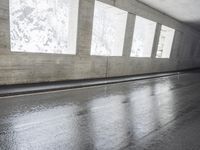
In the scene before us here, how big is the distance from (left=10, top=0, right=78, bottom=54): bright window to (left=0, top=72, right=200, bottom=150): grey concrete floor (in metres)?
2.98

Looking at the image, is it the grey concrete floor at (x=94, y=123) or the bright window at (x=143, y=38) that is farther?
the bright window at (x=143, y=38)

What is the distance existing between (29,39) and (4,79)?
215cm

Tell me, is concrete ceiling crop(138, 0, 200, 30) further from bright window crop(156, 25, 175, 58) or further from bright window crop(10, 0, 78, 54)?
bright window crop(10, 0, 78, 54)

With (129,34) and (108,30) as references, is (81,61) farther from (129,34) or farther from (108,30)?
(129,34)

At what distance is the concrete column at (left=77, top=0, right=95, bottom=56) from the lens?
9.88m

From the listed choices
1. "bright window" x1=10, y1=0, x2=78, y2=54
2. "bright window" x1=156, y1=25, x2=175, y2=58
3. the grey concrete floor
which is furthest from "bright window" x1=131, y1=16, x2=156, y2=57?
the grey concrete floor

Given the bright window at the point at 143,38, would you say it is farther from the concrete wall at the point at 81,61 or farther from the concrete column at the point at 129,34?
the concrete column at the point at 129,34

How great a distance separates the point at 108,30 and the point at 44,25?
504cm

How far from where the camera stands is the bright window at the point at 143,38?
50.6 ft

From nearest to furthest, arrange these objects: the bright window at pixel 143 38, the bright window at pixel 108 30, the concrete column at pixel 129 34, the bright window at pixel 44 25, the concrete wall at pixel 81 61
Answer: the concrete wall at pixel 81 61 < the bright window at pixel 44 25 < the bright window at pixel 108 30 < the concrete column at pixel 129 34 < the bright window at pixel 143 38

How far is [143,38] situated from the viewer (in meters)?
16.7

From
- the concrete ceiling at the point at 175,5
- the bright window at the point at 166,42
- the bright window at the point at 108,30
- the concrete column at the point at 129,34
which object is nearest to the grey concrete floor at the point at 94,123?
the bright window at the point at 108,30

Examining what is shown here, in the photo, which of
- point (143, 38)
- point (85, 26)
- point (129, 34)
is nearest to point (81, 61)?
point (85, 26)

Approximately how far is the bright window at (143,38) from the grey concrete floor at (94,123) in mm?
9144
